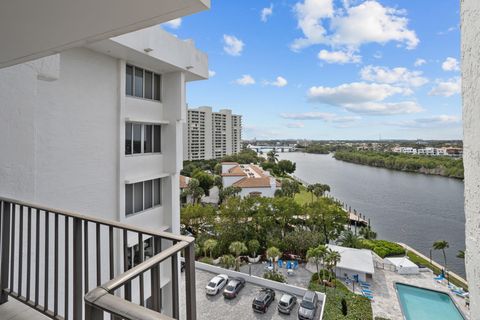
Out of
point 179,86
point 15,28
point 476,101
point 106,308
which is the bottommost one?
point 106,308

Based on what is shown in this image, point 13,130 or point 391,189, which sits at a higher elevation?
point 13,130

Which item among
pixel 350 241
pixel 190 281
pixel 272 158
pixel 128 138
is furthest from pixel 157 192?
pixel 272 158

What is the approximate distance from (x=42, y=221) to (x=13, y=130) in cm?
164

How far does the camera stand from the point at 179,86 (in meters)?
5.92

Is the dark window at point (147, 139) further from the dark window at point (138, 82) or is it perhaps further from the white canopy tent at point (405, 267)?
the white canopy tent at point (405, 267)

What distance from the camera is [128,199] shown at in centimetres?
545

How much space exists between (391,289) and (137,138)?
46.4 ft

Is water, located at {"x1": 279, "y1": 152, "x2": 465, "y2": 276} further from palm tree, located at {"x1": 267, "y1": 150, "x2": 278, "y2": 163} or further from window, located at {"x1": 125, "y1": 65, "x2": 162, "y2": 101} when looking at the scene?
window, located at {"x1": 125, "y1": 65, "x2": 162, "y2": 101}

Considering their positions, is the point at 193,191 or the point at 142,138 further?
the point at 193,191

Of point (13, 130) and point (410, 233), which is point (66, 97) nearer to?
point (13, 130)

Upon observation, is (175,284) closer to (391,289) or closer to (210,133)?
(391,289)

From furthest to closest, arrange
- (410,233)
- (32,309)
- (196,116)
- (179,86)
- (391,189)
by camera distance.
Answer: (196,116), (391,189), (410,233), (179,86), (32,309)

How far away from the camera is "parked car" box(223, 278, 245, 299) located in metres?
10.9

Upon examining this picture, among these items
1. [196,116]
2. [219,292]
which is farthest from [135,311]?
[196,116]
